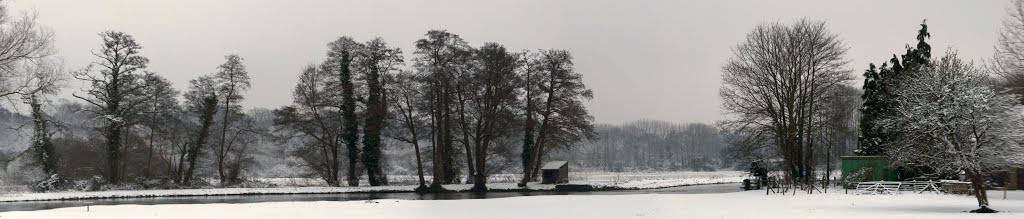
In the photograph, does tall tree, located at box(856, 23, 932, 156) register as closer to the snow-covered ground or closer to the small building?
the snow-covered ground

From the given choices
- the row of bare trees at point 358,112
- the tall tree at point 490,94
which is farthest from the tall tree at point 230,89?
the tall tree at point 490,94

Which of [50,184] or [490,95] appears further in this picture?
[490,95]

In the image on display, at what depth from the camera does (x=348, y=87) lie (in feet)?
183

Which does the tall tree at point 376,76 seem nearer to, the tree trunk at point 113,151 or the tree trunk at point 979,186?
the tree trunk at point 113,151

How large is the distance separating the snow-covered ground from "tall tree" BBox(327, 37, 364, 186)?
85.0 feet

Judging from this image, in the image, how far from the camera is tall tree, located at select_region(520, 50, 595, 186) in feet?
183

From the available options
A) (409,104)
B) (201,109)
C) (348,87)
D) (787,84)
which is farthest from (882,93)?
(201,109)

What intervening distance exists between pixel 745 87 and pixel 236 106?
33959 mm

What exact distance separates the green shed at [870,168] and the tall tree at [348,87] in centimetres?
3108

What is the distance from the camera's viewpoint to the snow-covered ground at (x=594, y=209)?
75.8 ft

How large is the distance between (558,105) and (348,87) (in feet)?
47.3

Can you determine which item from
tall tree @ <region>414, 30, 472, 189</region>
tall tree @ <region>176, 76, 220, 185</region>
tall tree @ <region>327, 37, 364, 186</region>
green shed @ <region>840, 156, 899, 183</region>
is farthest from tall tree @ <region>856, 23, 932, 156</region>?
tall tree @ <region>176, 76, 220, 185</region>

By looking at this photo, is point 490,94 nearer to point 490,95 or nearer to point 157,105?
point 490,95

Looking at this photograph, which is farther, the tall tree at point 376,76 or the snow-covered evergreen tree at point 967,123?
the tall tree at point 376,76
